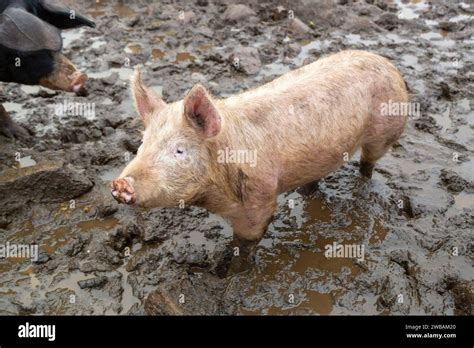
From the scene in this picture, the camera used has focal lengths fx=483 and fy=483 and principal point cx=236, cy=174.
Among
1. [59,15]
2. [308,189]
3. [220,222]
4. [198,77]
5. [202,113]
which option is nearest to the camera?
Result: [202,113]

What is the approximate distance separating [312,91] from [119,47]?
19.6 feet

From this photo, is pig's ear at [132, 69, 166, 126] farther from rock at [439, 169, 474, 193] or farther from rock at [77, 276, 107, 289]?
rock at [439, 169, 474, 193]

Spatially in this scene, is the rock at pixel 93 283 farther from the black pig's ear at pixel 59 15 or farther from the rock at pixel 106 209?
the black pig's ear at pixel 59 15

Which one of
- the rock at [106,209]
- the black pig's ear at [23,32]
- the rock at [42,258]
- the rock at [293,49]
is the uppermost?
the black pig's ear at [23,32]

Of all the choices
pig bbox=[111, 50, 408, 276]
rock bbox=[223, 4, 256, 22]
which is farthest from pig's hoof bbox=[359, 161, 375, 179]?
rock bbox=[223, 4, 256, 22]

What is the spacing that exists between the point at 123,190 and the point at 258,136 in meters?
1.49

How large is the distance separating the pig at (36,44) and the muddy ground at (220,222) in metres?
1.08

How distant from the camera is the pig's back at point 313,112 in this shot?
444cm

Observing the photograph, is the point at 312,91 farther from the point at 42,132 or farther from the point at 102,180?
the point at 42,132

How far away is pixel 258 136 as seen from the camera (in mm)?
4375

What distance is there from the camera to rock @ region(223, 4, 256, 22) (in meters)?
10.4

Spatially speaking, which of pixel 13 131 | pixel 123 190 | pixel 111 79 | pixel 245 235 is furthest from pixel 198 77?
pixel 123 190

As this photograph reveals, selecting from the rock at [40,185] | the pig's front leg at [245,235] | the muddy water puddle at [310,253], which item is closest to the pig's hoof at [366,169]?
the muddy water puddle at [310,253]

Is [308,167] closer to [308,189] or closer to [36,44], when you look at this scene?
[308,189]
